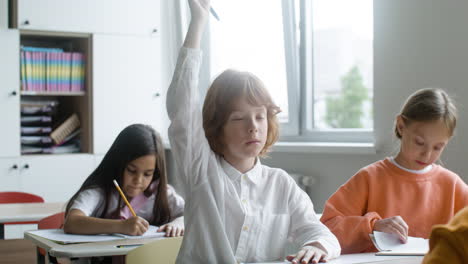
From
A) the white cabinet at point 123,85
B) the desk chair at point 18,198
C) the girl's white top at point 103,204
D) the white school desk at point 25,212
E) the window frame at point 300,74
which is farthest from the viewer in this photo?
the white cabinet at point 123,85

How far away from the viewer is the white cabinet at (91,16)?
4.23m

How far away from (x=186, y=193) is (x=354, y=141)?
206cm

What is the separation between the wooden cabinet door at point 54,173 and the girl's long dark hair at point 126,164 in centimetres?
204

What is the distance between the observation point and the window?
11.9 feet

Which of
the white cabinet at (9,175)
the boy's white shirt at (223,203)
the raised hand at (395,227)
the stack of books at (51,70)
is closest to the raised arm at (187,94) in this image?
the boy's white shirt at (223,203)

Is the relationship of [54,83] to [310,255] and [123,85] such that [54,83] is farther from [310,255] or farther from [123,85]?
[310,255]

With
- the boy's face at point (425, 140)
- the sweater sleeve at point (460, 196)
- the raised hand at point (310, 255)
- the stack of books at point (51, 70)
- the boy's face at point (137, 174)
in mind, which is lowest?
the raised hand at point (310, 255)

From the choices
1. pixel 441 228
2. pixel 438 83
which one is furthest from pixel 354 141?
pixel 441 228

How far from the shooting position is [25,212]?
276 centimetres

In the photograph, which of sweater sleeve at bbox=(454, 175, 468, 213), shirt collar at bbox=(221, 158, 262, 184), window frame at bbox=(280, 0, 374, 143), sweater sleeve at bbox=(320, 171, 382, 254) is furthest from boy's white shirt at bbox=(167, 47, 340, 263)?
window frame at bbox=(280, 0, 374, 143)

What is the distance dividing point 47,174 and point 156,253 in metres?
2.83

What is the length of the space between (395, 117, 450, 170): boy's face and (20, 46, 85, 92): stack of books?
120 inches

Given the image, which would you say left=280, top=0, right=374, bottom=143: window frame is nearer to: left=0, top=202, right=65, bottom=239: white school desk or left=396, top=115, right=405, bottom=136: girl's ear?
left=0, top=202, right=65, bottom=239: white school desk

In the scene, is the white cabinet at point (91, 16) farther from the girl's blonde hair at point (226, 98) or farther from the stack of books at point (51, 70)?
the girl's blonde hair at point (226, 98)
